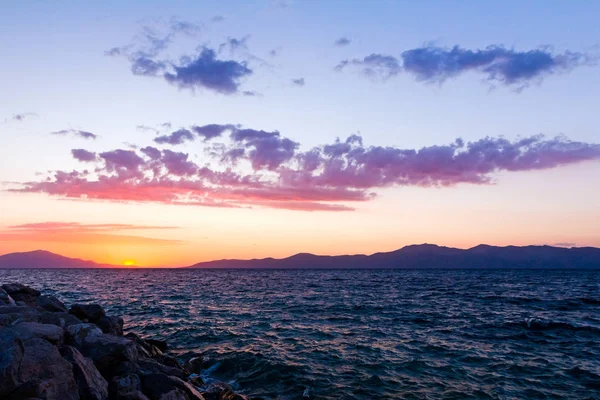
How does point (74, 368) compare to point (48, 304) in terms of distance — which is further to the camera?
point (48, 304)

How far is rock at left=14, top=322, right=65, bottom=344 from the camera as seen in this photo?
11537 millimetres

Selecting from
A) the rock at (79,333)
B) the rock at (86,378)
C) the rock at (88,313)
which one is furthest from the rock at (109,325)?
the rock at (86,378)

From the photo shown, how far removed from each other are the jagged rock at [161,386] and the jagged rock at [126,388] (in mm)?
286

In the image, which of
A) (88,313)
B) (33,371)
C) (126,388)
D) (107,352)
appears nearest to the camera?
(33,371)

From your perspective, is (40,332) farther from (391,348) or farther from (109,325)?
(391,348)

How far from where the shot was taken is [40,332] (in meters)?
12.2

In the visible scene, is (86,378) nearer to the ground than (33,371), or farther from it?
nearer to the ground

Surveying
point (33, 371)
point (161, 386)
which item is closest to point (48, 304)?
point (161, 386)

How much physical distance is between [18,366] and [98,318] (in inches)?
535

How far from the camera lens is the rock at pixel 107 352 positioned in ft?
45.4

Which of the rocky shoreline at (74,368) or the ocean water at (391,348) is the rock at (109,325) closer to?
the rocky shoreline at (74,368)

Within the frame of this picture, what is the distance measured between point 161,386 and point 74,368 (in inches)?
111

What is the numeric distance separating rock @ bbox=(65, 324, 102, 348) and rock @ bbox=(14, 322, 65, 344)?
134 cm

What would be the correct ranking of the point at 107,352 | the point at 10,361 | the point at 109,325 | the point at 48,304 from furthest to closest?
the point at 48,304 → the point at 109,325 → the point at 107,352 → the point at 10,361
